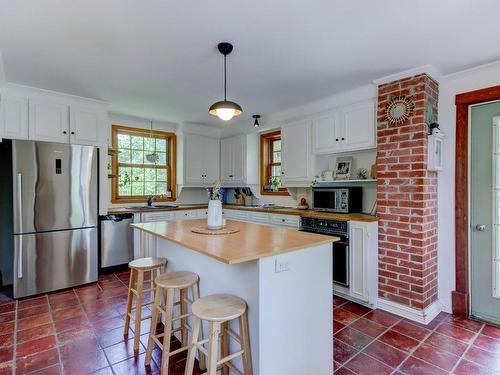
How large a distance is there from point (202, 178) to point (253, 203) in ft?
3.39

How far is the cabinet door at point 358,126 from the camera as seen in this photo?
10.2 ft

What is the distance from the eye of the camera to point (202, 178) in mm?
5148

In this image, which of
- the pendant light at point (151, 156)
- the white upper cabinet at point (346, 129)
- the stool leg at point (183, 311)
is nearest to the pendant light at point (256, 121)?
the white upper cabinet at point (346, 129)

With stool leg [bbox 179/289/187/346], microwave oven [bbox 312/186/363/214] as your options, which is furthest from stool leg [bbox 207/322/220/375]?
microwave oven [bbox 312/186/363/214]

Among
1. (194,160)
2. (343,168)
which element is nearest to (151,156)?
(194,160)

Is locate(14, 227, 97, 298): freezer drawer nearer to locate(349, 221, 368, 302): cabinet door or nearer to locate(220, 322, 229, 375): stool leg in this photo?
locate(220, 322, 229, 375): stool leg

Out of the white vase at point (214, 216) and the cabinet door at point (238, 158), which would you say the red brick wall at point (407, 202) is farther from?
the cabinet door at point (238, 158)

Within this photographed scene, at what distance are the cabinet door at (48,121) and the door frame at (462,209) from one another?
14.3ft

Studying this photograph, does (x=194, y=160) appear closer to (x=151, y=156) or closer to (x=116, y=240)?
(x=151, y=156)

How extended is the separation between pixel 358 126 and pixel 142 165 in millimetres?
3488

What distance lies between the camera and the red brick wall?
264cm

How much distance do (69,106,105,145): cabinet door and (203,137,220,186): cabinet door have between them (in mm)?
1855

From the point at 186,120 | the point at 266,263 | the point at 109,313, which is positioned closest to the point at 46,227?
the point at 109,313

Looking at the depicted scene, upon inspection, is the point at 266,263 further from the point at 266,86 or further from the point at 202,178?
the point at 202,178
